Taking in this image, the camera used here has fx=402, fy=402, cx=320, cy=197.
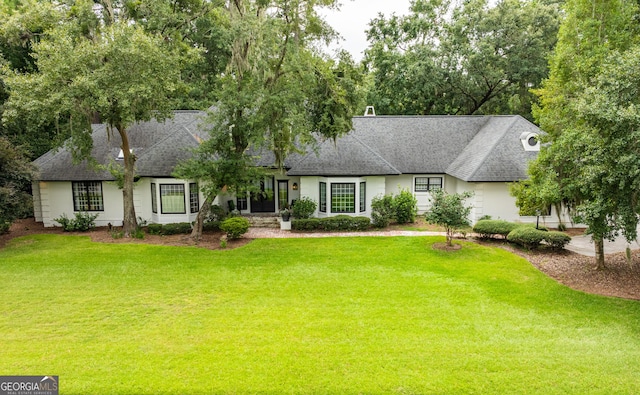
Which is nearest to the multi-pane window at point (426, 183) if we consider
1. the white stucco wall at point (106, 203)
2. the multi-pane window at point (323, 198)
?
the multi-pane window at point (323, 198)

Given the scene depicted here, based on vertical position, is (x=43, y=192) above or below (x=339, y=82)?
below

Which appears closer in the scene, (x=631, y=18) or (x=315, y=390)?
(x=315, y=390)

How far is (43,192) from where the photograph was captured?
20359mm

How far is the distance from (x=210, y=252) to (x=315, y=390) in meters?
10.2

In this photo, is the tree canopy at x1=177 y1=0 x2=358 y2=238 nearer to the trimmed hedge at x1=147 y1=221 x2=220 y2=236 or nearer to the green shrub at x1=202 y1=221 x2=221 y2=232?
the green shrub at x1=202 y1=221 x2=221 y2=232

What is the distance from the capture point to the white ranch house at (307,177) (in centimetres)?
1962

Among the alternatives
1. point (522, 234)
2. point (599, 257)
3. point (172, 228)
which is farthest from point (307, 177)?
point (599, 257)

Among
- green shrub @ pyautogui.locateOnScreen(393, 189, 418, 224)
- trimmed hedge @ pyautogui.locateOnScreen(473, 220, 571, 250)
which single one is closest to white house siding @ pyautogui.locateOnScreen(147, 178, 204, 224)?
green shrub @ pyautogui.locateOnScreen(393, 189, 418, 224)

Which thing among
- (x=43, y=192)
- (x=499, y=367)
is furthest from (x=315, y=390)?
(x=43, y=192)

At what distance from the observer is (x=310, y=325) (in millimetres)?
9703

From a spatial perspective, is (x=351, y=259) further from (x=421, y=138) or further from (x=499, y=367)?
(x=421, y=138)

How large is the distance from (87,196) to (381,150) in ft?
52.8

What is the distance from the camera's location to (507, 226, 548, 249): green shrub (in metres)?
15.5

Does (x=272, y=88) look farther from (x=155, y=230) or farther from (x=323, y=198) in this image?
(x=155, y=230)
